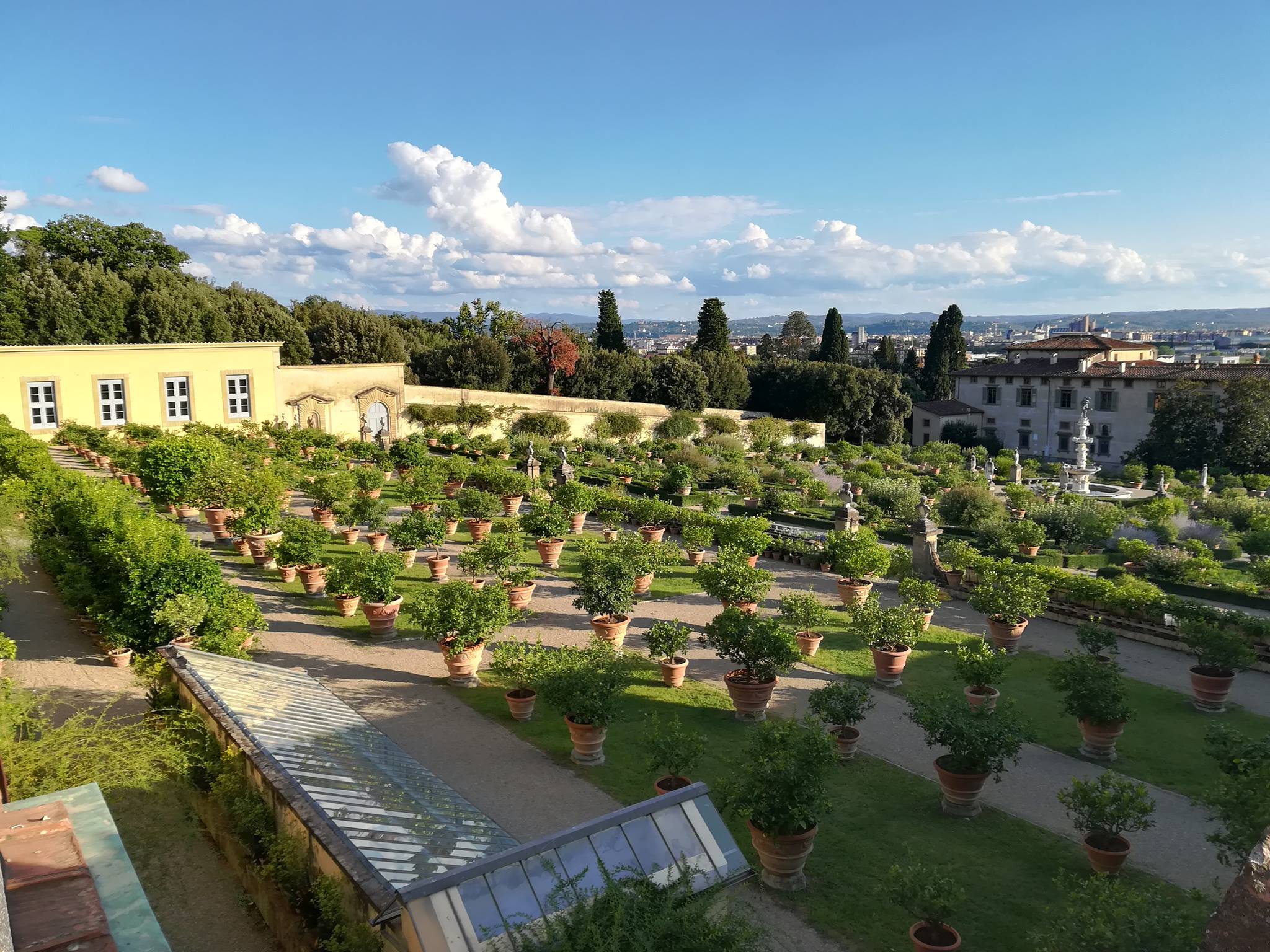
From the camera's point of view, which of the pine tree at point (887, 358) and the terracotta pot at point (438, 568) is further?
the pine tree at point (887, 358)

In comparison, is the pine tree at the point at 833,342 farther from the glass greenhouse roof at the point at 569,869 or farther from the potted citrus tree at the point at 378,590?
the glass greenhouse roof at the point at 569,869

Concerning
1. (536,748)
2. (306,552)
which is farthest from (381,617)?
(536,748)

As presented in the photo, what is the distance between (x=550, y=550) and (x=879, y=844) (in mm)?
11732

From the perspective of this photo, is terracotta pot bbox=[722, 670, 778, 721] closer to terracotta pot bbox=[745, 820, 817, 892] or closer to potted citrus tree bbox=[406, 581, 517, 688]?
potted citrus tree bbox=[406, 581, 517, 688]

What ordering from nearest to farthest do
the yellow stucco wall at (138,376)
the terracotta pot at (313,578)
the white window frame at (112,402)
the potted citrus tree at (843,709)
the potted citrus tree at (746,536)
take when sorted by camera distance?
the potted citrus tree at (843,709) < the terracotta pot at (313,578) < the potted citrus tree at (746,536) < the yellow stucco wall at (138,376) < the white window frame at (112,402)

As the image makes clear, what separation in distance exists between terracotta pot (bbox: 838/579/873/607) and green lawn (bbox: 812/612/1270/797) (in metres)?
1.32

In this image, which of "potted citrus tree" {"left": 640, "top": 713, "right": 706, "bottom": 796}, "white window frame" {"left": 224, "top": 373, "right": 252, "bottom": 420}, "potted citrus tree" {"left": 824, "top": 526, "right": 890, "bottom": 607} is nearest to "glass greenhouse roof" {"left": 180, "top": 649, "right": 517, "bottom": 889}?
"potted citrus tree" {"left": 640, "top": 713, "right": 706, "bottom": 796}

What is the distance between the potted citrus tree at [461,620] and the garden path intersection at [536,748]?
0.45 meters

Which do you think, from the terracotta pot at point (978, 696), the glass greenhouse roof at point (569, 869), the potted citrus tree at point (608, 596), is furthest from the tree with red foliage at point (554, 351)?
the glass greenhouse roof at point (569, 869)

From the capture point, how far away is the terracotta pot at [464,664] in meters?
12.4

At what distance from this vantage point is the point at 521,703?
449 inches

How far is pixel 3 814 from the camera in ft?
19.8

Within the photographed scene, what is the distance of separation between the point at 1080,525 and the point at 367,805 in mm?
21550

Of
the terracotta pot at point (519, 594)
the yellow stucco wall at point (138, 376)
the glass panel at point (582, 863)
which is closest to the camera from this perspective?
the glass panel at point (582, 863)
